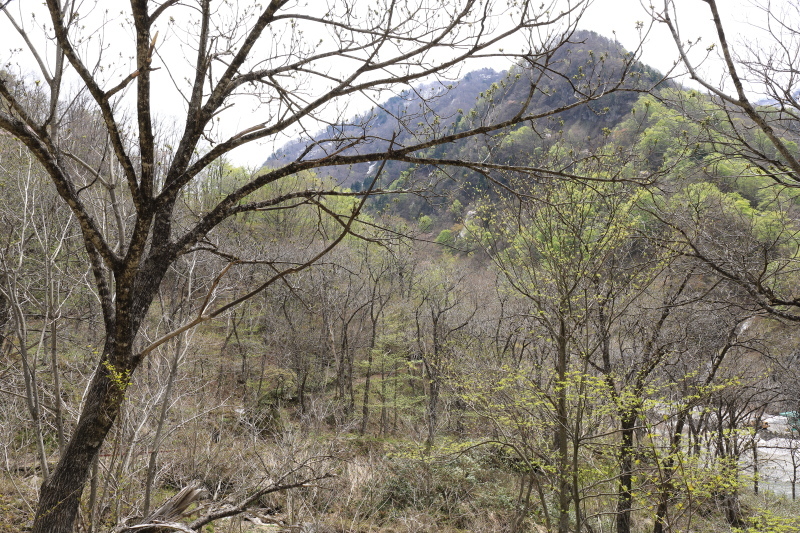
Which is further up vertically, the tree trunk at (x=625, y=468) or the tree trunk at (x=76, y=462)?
the tree trunk at (x=76, y=462)

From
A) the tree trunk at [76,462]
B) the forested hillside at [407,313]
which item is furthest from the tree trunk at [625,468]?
the tree trunk at [76,462]

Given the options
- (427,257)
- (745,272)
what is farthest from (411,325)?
(745,272)

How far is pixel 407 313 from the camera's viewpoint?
60.6 ft

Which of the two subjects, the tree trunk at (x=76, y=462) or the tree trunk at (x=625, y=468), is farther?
the tree trunk at (x=625, y=468)

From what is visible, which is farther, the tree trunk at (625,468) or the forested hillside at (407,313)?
the tree trunk at (625,468)

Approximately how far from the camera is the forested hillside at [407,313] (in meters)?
2.41

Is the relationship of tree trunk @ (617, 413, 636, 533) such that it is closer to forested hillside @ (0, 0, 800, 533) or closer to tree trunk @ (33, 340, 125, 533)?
forested hillside @ (0, 0, 800, 533)

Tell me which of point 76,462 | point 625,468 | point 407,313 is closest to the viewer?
point 76,462

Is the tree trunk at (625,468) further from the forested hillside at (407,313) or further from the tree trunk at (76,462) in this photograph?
the tree trunk at (76,462)

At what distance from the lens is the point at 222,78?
245 cm

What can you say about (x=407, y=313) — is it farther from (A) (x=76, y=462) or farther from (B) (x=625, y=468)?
(A) (x=76, y=462)

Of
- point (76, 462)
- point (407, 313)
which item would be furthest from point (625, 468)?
point (407, 313)

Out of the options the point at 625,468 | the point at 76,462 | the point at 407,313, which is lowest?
the point at 625,468

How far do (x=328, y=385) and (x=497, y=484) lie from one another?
28.4 feet
